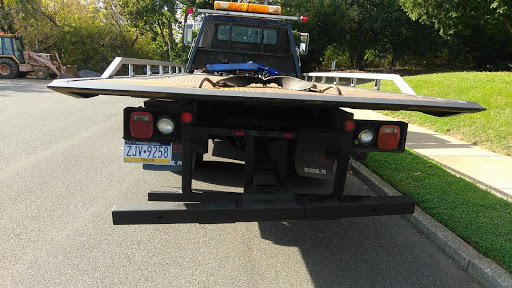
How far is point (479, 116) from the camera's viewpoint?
8203 millimetres

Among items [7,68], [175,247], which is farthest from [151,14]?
[175,247]

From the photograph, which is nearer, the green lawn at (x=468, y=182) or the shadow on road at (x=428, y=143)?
the green lawn at (x=468, y=182)

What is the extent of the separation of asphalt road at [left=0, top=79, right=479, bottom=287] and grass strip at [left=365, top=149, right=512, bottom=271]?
1.02 feet

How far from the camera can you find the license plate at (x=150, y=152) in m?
3.00

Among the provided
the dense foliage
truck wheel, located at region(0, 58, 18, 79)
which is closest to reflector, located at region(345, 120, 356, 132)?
the dense foliage

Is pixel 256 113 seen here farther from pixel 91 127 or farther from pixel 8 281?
pixel 91 127

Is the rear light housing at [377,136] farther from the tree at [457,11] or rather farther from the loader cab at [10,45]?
the loader cab at [10,45]

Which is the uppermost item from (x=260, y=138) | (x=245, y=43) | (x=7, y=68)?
(x=245, y=43)

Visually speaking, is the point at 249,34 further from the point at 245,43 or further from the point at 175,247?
the point at 175,247

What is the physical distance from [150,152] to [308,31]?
27961 mm

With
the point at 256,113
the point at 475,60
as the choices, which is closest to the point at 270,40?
the point at 256,113

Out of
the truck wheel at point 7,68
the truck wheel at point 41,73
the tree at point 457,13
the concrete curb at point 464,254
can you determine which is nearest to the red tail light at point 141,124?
the concrete curb at point 464,254

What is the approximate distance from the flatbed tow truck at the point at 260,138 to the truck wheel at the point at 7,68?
24949 millimetres

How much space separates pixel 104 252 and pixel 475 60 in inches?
1485
